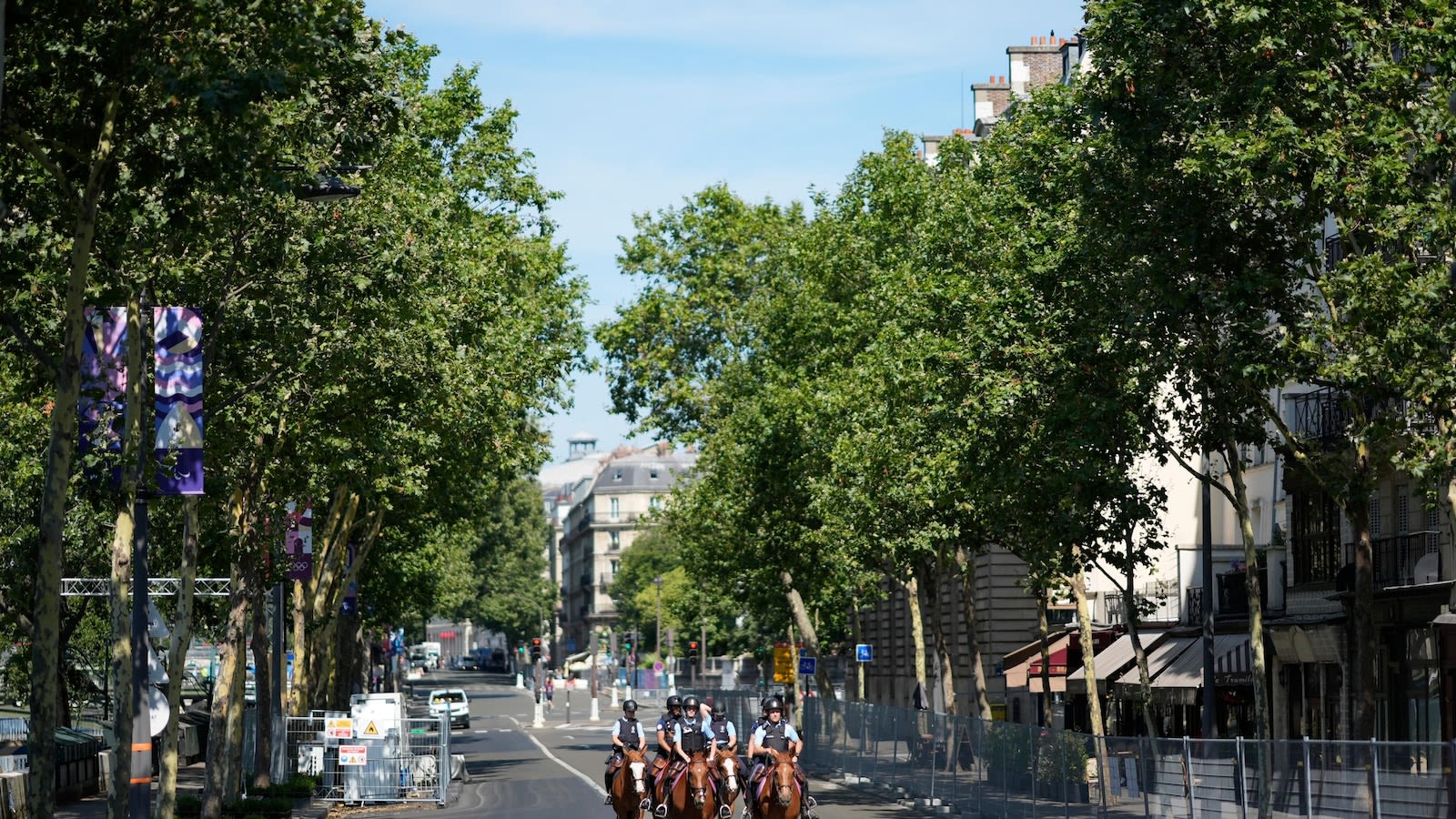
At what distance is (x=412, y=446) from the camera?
105 ft

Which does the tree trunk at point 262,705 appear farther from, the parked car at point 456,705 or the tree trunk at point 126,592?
the parked car at point 456,705

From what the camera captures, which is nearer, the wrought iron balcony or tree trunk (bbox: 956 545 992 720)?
the wrought iron balcony

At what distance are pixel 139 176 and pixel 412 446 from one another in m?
15.3

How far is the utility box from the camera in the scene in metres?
37.4

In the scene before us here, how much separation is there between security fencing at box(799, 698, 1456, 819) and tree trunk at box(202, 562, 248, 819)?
36.5ft

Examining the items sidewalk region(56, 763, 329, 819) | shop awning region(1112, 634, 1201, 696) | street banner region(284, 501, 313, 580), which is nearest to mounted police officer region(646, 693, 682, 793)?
sidewalk region(56, 763, 329, 819)

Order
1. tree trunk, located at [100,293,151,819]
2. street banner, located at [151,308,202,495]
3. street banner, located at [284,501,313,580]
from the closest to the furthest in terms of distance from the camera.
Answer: tree trunk, located at [100,293,151,819] → street banner, located at [151,308,202,495] → street banner, located at [284,501,313,580]

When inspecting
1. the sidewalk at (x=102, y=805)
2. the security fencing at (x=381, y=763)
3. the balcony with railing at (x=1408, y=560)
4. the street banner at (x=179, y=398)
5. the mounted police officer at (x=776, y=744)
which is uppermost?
the street banner at (x=179, y=398)

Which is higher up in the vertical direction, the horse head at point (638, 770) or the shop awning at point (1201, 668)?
the shop awning at point (1201, 668)

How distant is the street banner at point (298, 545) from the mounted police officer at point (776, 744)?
11.3 m

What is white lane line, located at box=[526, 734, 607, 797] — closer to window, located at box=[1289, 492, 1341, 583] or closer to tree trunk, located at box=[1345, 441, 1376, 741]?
window, located at box=[1289, 492, 1341, 583]

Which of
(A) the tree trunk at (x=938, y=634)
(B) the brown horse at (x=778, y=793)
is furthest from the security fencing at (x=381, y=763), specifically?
(B) the brown horse at (x=778, y=793)

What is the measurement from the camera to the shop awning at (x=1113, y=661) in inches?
1816

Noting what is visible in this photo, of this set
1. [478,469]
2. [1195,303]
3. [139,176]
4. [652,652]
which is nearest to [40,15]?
[139,176]
